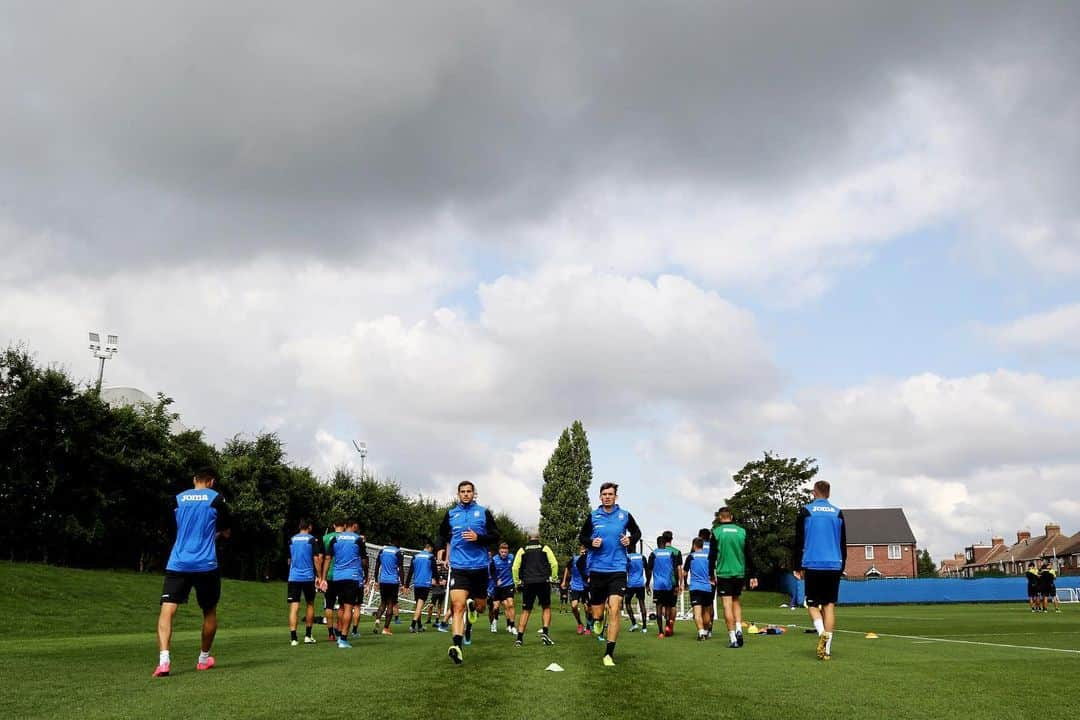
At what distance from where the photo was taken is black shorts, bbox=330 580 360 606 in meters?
15.7

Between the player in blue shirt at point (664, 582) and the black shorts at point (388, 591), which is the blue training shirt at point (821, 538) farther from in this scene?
the black shorts at point (388, 591)

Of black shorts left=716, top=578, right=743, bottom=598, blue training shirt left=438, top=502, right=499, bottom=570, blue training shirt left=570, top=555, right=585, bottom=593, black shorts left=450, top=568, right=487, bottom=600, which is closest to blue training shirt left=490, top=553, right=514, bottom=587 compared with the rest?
blue training shirt left=570, top=555, right=585, bottom=593

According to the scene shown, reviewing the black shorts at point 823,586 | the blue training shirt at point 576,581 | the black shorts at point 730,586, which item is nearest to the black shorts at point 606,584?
the black shorts at point 823,586

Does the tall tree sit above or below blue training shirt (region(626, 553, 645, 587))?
above

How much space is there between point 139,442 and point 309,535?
31706mm

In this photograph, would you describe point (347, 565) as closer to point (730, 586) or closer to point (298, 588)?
point (298, 588)

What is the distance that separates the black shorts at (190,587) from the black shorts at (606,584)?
496 centimetres

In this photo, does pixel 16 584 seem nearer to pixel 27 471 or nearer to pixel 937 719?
pixel 27 471

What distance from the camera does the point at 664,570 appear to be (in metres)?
19.2

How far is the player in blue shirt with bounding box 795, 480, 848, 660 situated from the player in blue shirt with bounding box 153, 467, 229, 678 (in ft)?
25.1

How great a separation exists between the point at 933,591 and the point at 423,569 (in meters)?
51.6

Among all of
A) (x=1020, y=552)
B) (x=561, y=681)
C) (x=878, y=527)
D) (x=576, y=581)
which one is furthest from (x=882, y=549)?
(x=561, y=681)

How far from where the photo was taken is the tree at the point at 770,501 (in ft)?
243

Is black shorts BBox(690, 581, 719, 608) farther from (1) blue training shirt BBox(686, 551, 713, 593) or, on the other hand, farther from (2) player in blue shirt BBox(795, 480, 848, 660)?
(2) player in blue shirt BBox(795, 480, 848, 660)
